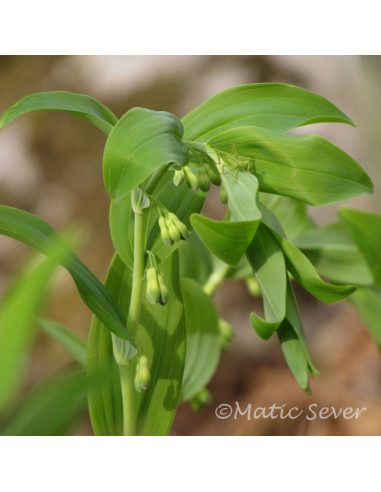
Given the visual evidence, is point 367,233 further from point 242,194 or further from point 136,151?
point 136,151

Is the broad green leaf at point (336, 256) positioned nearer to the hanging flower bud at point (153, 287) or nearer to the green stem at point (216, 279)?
the green stem at point (216, 279)

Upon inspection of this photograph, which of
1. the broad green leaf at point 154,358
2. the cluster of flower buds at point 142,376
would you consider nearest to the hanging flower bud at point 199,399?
the broad green leaf at point 154,358

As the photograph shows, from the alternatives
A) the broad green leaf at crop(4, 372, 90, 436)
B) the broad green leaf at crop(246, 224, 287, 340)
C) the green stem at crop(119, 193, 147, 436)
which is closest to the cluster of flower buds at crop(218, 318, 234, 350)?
the green stem at crop(119, 193, 147, 436)

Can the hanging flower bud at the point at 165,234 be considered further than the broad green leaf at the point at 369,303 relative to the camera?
No

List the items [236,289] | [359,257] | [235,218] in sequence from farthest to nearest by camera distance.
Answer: [236,289], [359,257], [235,218]

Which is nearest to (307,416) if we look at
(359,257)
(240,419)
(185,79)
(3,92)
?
(240,419)
